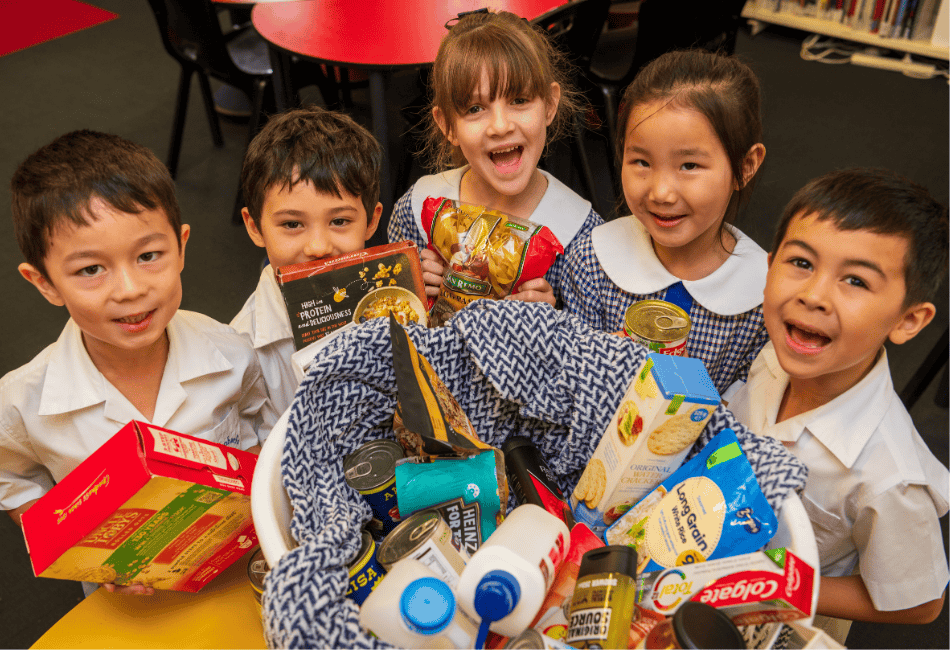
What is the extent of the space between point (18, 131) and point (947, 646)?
15.5 feet

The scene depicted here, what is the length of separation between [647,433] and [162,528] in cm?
58

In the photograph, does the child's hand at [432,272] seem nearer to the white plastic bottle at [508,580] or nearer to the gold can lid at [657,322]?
the gold can lid at [657,322]

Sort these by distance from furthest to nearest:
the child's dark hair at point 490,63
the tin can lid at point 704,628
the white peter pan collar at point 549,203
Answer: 1. the white peter pan collar at point 549,203
2. the child's dark hair at point 490,63
3. the tin can lid at point 704,628

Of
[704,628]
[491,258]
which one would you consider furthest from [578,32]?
[704,628]

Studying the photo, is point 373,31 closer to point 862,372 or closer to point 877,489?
point 862,372

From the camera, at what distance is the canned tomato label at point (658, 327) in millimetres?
1027

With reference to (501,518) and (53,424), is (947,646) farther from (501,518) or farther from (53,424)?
(53,424)

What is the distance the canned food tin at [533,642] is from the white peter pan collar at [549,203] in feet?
3.17

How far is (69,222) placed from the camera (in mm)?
993

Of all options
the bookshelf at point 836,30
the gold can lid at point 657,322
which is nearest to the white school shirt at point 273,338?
the gold can lid at point 657,322

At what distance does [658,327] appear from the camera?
1048 mm

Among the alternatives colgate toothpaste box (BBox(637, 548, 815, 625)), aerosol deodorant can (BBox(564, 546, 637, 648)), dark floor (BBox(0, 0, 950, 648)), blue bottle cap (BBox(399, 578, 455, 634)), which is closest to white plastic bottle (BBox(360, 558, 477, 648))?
blue bottle cap (BBox(399, 578, 455, 634))

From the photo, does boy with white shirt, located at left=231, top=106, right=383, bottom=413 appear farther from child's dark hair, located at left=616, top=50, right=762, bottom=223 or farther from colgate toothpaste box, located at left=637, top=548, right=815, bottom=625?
colgate toothpaste box, located at left=637, top=548, right=815, bottom=625

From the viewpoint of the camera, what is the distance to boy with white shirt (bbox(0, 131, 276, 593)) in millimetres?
1009
